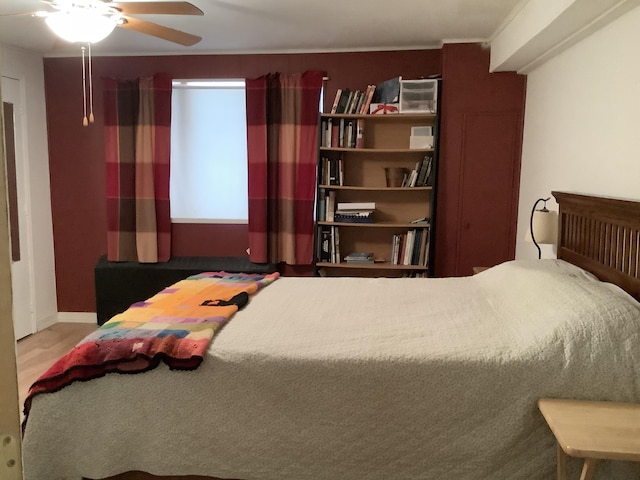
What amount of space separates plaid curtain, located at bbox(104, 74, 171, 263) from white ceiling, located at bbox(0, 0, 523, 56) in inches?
14.2

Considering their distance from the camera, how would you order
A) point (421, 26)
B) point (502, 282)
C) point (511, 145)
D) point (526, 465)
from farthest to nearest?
point (511, 145), point (421, 26), point (502, 282), point (526, 465)

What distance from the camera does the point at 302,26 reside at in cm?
364

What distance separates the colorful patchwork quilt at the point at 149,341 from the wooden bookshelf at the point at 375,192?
166 centimetres

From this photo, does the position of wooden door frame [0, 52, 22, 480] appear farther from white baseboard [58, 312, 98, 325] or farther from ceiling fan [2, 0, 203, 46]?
white baseboard [58, 312, 98, 325]

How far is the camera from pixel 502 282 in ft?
8.93

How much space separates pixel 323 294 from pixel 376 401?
0.97 m

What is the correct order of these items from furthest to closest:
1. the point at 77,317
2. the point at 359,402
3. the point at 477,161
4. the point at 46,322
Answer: the point at 77,317 < the point at 46,322 < the point at 477,161 < the point at 359,402

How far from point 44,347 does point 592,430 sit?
3890 millimetres

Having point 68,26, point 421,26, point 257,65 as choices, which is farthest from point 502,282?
point 257,65

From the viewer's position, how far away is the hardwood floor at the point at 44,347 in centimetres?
368

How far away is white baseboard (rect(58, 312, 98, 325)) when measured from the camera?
4859 millimetres

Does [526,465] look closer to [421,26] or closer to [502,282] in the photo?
[502,282]

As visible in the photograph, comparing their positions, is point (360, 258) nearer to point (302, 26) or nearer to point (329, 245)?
point (329, 245)

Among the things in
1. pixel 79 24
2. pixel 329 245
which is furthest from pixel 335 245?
pixel 79 24
